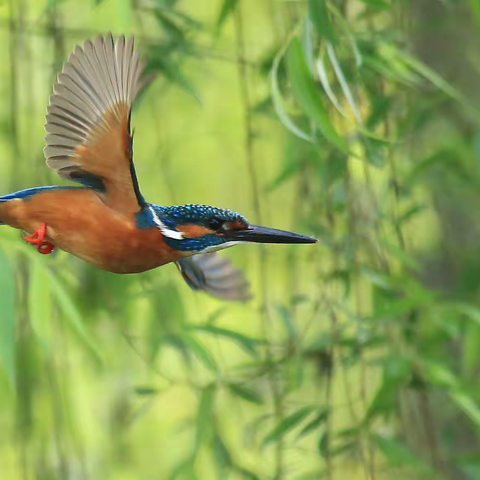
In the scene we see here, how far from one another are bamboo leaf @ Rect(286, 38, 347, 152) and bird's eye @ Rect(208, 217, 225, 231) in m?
0.24

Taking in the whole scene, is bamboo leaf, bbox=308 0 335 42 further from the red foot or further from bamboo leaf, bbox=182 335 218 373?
bamboo leaf, bbox=182 335 218 373

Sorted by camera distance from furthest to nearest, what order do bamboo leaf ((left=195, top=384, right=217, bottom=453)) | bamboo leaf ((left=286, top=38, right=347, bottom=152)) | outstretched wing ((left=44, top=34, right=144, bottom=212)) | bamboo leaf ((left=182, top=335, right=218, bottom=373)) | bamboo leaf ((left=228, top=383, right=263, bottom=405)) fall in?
1. bamboo leaf ((left=228, top=383, right=263, bottom=405))
2. bamboo leaf ((left=195, top=384, right=217, bottom=453))
3. bamboo leaf ((left=182, top=335, right=218, bottom=373))
4. bamboo leaf ((left=286, top=38, right=347, bottom=152))
5. outstretched wing ((left=44, top=34, right=144, bottom=212))

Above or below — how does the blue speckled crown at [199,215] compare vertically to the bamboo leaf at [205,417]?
above

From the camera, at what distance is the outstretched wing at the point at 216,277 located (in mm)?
742

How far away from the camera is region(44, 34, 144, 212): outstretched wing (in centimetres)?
53

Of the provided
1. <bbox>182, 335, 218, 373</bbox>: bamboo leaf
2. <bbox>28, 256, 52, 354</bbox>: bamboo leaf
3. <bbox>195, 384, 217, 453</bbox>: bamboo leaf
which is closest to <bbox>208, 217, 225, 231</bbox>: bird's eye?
<bbox>28, 256, 52, 354</bbox>: bamboo leaf

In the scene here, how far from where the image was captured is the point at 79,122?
557 mm

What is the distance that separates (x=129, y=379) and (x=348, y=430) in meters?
0.55

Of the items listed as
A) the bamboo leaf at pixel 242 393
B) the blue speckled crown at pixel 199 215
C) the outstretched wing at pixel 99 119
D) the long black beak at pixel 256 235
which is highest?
the outstretched wing at pixel 99 119

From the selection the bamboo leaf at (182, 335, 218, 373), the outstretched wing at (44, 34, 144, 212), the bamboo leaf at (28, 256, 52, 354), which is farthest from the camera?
the bamboo leaf at (182, 335, 218, 373)

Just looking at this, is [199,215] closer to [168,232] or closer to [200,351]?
[168,232]

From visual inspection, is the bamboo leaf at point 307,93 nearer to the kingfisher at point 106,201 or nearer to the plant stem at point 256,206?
the kingfisher at point 106,201

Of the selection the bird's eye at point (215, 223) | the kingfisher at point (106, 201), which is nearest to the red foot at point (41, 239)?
the kingfisher at point (106, 201)

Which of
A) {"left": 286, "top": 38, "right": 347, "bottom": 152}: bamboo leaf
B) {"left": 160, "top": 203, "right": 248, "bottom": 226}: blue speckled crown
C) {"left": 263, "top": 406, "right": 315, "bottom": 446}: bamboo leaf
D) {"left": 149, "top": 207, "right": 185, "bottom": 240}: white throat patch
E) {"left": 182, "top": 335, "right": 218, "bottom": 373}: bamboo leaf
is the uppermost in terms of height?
{"left": 286, "top": 38, "right": 347, "bottom": 152}: bamboo leaf
